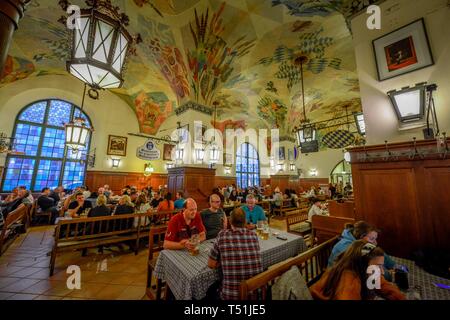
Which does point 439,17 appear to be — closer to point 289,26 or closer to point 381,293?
point 289,26

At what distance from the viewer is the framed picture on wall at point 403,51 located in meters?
2.50

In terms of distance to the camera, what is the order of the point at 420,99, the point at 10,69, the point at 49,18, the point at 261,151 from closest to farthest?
the point at 420,99
the point at 49,18
the point at 10,69
the point at 261,151

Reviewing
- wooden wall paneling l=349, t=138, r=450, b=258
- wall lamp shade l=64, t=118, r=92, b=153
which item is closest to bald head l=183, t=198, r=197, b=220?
wooden wall paneling l=349, t=138, r=450, b=258

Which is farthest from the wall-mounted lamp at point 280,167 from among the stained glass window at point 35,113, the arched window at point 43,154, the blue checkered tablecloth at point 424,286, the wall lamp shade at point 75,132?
the stained glass window at point 35,113

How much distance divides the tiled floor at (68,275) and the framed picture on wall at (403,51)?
202 inches

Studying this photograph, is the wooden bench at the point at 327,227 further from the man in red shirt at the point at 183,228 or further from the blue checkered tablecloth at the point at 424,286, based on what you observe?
the man in red shirt at the point at 183,228

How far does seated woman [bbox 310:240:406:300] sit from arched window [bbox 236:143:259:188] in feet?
41.7

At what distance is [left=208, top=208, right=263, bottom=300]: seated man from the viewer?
4.99 feet

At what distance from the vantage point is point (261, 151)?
1512 centimetres

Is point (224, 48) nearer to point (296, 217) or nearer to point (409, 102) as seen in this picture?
point (409, 102)

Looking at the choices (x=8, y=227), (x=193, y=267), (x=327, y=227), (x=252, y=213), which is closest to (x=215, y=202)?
(x=252, y=213)

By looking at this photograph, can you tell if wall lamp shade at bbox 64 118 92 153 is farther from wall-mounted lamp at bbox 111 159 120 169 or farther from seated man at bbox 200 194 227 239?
seated man at bbox 200 194 227 239
